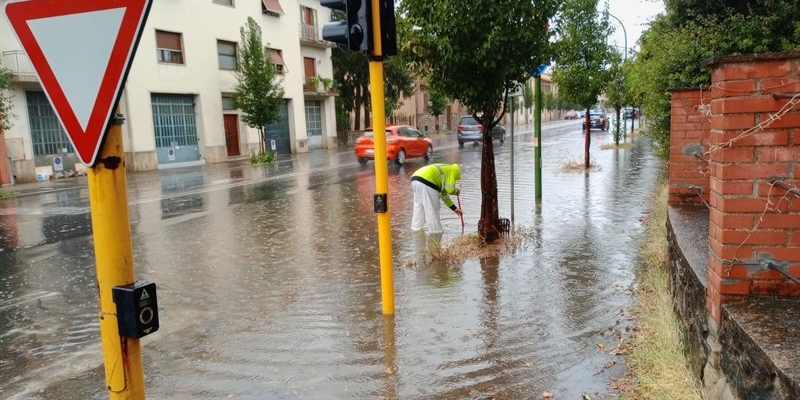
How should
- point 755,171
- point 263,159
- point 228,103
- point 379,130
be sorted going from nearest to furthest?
1. point 755,171
2. point 379,130
3. point 263,159
4. point 228,103

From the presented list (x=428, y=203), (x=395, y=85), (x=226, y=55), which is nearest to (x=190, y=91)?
(x=226, y=55)

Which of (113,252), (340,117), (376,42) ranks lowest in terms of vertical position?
(113,252)

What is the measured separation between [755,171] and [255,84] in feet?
90.2

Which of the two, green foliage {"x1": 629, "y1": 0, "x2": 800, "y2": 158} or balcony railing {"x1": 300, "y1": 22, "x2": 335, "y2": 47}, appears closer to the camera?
green foliage {"x1": 629, "y1": 0, "x2": 800, "y2": 158}

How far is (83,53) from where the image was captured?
2.28 metres

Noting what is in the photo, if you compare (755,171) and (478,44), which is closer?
(755,171)

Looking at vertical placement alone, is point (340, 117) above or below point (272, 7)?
below

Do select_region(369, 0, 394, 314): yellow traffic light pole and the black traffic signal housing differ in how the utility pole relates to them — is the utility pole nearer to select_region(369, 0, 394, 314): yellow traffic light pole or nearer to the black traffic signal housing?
select_region(369, 0, 394, 314): yellow traffic light pole

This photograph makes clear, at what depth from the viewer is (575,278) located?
6324 millimetres

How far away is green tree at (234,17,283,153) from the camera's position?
28.5 meters

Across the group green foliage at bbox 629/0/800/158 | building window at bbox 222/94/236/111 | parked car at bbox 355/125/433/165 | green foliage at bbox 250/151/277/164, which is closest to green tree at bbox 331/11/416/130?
building window at bbox 222/94/236/111

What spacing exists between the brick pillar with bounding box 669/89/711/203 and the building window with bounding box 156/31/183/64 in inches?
980

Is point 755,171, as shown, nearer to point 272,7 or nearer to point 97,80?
point 97,80

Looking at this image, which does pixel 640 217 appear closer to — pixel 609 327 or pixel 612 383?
pixel 609 327
